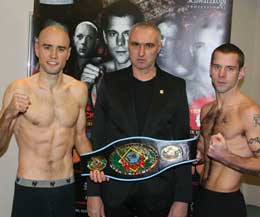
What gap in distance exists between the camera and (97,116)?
2.42 meters

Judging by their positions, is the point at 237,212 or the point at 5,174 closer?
the point at 237,212

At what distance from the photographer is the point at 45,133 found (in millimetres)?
2428

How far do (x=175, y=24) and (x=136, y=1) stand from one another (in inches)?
14.8

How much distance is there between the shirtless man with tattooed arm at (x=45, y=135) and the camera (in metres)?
2.38

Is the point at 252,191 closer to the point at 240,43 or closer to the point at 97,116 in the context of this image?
the point at 240,43

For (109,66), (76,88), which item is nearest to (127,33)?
(109,66)

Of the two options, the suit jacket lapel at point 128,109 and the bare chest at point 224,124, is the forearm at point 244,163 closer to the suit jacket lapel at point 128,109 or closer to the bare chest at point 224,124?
the bare chest at point 224,124

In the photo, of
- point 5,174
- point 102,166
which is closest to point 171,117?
point 102,166

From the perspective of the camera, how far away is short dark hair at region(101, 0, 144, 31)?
3.15 metres

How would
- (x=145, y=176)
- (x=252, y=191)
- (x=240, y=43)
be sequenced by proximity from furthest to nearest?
(x=252, y=191), (x=240, y=43), (x=145, y=176)

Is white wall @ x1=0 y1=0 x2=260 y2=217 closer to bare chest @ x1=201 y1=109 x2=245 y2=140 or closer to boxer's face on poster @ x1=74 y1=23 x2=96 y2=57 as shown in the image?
boxer's face on poster @ x1=74 y1=23 x2=96 y2=57

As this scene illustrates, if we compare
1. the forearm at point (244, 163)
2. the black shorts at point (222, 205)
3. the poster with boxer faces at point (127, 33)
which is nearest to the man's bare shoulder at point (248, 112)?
the forearm at point (244, 163)

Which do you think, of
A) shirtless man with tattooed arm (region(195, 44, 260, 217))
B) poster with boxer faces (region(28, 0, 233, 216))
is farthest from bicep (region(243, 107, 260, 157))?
poster with boxer faces (region(28, 0, 233, 216))

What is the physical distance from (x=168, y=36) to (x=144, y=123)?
1.07m
